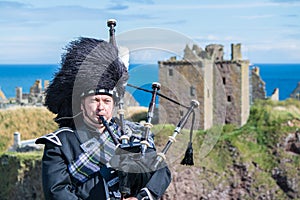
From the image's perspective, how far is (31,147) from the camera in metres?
21.6

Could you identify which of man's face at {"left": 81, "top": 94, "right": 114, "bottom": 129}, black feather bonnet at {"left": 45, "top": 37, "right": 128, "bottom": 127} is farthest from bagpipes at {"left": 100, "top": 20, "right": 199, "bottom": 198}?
black feather bonnet at {"left": 45, "top": 37, "right": 128, "bottom": 127}

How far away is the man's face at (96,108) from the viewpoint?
3406 millimetres

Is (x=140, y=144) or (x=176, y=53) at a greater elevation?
(x=176, y=53)

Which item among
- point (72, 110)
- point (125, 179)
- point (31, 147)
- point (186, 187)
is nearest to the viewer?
point (125, 179)

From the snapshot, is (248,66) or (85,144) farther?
(248,66)

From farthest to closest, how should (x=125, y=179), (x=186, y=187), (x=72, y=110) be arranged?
(x=186, y=187)
(x=72, y=110)
(x=125, y=179)

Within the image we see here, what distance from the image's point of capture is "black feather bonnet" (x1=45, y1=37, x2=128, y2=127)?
344 centimetres

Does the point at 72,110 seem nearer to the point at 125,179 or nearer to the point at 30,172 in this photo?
the point at 125,179

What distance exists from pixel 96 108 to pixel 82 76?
0.60 ft

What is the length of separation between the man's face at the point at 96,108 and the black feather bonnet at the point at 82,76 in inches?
1.3

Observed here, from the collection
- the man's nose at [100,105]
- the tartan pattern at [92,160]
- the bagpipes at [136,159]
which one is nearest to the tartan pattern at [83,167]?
the tartan pattern at [92,160]

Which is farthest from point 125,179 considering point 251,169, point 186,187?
point 251,169

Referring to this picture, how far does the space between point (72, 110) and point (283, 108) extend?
68.8 feet

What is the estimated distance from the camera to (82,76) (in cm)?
344
